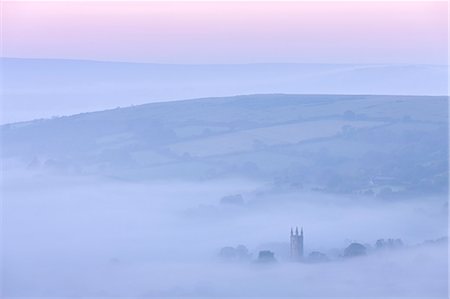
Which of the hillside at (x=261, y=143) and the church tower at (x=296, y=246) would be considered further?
the hillside at (x=261, y=143)

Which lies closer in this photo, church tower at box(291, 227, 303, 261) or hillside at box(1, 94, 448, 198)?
→ church tower at box(291, 227, 303, 261)

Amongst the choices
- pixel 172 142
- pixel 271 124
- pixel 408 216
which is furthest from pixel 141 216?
pixel 408 216

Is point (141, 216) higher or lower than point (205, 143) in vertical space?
lower

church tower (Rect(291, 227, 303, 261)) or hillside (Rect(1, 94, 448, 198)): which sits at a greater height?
hillside (Rect(1, 94, 448, 198))

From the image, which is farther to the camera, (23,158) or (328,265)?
(23,158)

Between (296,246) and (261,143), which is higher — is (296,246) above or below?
below

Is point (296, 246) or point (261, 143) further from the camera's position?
point (261, 143)

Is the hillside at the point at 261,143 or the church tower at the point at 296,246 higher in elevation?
the hillside at the point at 261,143

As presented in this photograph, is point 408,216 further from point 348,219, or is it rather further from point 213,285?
point 213,285
